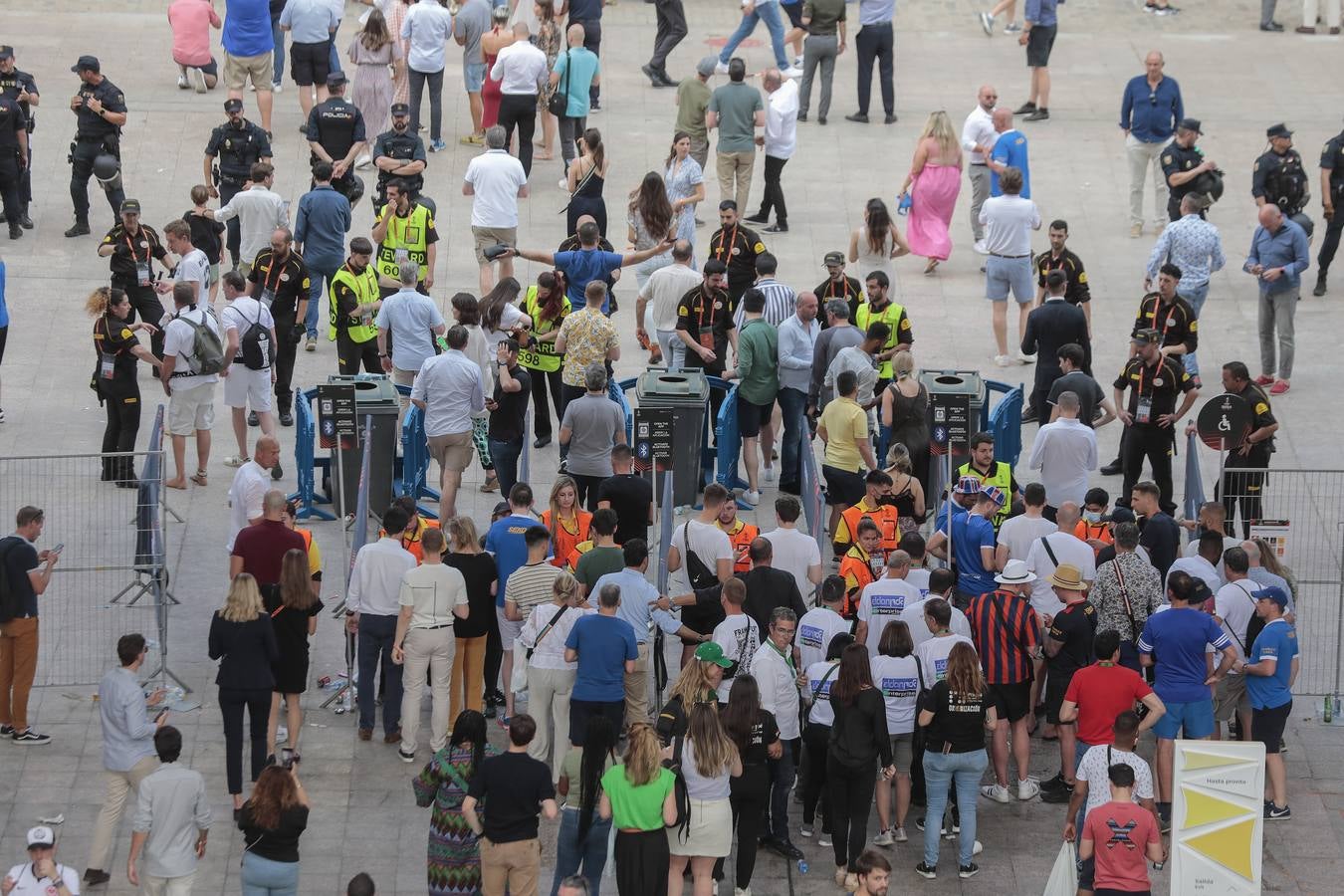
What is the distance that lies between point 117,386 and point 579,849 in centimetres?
653

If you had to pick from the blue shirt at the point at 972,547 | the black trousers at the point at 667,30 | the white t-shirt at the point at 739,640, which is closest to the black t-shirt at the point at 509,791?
the white t-shirt at the point at 739,640

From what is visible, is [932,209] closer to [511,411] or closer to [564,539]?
[511,411]

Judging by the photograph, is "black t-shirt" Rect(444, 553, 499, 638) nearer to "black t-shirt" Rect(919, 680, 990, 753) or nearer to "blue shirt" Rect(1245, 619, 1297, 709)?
"black t-shirt" Rect(919, 680, 990, 753)

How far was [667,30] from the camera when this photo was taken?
973 inches

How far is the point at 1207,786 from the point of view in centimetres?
1155

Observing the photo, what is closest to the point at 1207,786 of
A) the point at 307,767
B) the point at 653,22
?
the point at 307,767

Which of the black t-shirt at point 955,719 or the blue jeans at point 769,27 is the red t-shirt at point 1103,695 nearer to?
the black t-shirt at point 955,719

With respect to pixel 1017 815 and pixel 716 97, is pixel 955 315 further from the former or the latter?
pixel 1017 815

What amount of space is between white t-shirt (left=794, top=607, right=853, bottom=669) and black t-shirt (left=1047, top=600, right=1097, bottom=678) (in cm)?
135

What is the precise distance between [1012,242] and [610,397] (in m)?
4.43

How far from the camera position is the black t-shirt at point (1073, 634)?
12711 mm

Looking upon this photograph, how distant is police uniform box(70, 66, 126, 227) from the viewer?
2039 centimetres

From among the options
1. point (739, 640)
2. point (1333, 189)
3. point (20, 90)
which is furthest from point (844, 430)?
point (20, 90)

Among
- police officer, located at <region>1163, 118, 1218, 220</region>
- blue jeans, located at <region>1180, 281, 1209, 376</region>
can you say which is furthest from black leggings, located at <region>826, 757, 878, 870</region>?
police officer, located at <region>1163, 118, 1218, 220</region>
